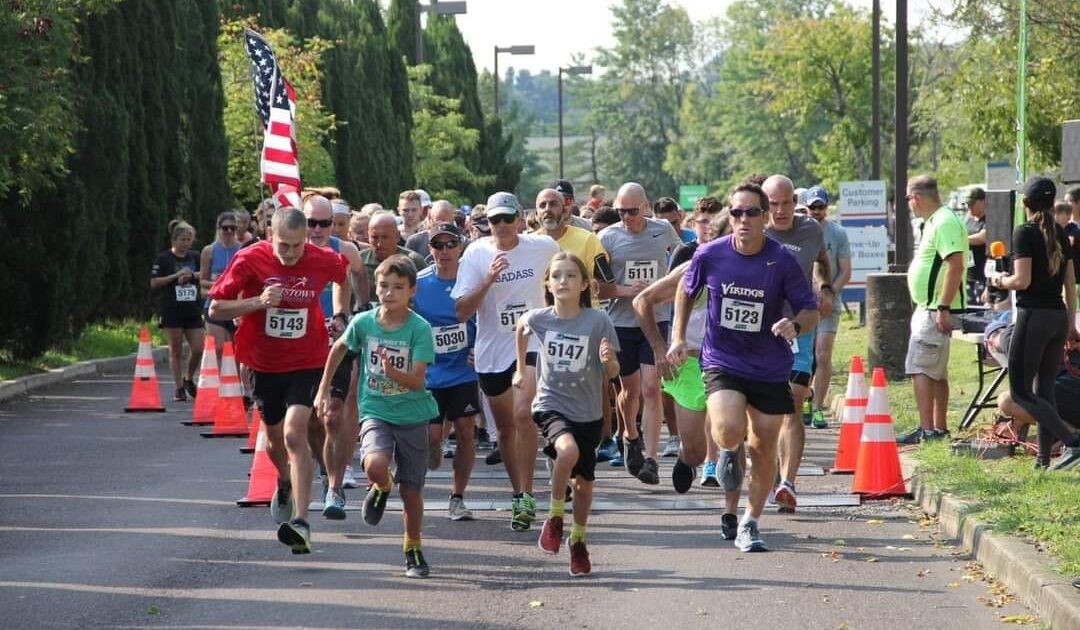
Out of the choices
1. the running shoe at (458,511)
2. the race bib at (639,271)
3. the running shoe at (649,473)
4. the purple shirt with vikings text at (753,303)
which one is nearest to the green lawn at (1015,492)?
the purple shirt with vikings text at (753,303)

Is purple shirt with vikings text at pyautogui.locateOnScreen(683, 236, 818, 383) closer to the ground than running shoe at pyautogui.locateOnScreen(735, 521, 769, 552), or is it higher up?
higher up

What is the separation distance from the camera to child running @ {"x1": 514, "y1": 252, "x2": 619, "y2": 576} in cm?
973

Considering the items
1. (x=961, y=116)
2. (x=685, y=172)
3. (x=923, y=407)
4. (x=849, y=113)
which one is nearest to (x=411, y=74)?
(x=849, y=113)

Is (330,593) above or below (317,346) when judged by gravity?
below

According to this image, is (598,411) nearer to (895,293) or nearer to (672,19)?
(895,293)

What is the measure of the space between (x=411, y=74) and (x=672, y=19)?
7278cm

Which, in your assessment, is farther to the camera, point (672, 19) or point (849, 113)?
point (672, 19)

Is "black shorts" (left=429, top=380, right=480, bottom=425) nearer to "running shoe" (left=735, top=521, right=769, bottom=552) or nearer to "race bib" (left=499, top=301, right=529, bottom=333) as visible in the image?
"race bib" (left=499, top=301, right=529, bottom=333)

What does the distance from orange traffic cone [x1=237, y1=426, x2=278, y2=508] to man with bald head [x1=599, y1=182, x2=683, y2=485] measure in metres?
2.45

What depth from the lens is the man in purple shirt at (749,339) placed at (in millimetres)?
10086

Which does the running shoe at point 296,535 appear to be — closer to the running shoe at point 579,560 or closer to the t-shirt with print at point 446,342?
the running shoe at point 579,560

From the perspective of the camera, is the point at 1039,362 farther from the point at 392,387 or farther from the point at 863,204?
the point at 863,204

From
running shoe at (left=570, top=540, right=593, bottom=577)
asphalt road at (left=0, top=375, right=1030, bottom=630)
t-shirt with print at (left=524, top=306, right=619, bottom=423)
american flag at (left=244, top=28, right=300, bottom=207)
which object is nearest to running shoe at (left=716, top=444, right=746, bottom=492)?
asphalt road at (left=0, top=375, right=1030, bottom=630)

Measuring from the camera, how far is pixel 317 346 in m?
10.7
